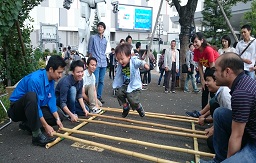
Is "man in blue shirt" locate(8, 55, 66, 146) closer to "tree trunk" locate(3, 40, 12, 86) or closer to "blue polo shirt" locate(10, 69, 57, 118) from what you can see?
"blue polo shirt" locate(10, 69, 57, 118)

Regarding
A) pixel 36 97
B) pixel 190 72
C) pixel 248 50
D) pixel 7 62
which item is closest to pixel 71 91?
pixel 36 97

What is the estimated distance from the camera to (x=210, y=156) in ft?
9.96

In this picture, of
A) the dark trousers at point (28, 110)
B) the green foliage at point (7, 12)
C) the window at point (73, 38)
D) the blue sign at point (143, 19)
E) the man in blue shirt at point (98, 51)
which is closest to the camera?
the dark trousers at point (28, 110)

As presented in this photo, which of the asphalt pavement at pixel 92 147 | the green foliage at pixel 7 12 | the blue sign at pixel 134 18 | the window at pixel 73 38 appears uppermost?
the blue sign at pixel 134 18

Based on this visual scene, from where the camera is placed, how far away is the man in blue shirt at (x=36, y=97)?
3379 millimetres

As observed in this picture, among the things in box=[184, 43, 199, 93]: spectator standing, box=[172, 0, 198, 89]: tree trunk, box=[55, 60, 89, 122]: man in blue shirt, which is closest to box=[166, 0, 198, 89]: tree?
box=[172, 0, 198, 89]: tree trunk

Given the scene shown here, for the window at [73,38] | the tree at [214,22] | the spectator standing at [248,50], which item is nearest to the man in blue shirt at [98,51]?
the spectator standing at [248,50]

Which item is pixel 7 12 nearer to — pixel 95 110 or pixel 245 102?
pixel 95 110

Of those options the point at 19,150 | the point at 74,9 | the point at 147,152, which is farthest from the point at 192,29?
the point at 74,9

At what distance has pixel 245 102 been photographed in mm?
2104

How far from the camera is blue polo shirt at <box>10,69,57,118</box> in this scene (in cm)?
349

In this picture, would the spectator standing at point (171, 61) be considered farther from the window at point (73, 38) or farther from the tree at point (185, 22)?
the window at point (73, 38)

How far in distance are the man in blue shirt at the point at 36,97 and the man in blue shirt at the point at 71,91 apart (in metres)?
0.67

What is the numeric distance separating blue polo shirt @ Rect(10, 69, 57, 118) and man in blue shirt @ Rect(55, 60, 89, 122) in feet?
1.97
